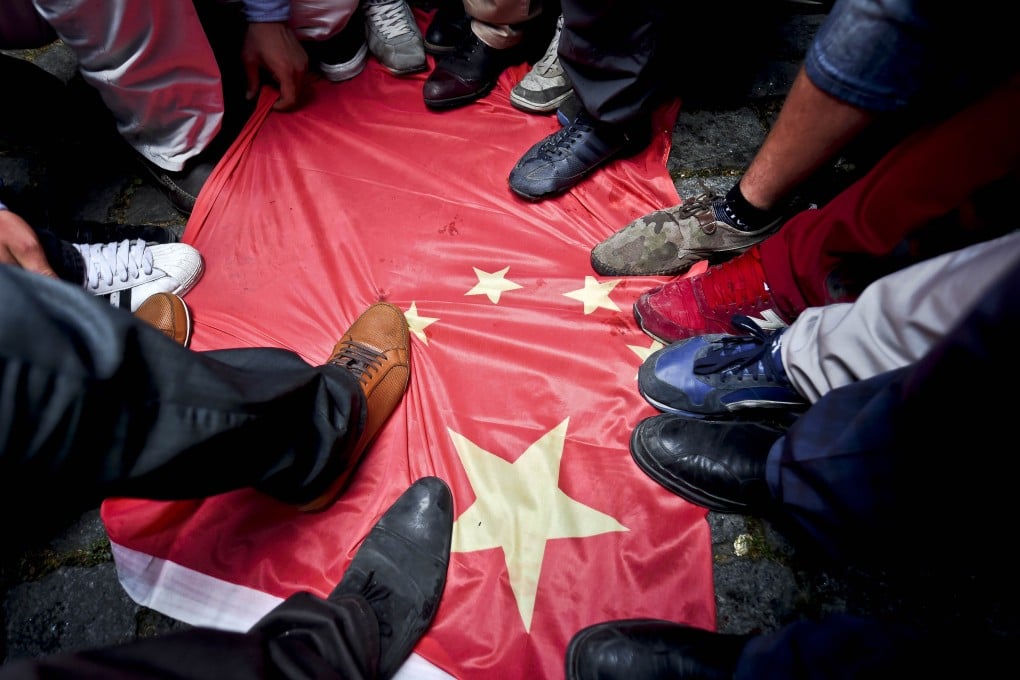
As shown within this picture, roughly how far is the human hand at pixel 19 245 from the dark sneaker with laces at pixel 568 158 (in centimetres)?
112

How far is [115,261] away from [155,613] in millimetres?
859

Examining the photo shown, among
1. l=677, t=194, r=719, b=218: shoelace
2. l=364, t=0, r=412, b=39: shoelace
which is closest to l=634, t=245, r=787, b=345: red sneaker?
l=677, t=194, r=719, b=218: shoelace

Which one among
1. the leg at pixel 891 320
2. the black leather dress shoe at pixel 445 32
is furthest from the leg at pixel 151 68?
the leg at pixel 891 320

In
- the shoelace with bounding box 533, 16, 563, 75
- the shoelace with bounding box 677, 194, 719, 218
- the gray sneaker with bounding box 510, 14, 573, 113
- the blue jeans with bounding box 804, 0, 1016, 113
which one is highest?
the blue jeans with bounding box 804, 0, 1016, 113

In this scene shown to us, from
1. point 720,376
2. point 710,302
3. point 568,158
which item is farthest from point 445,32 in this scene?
point 720,376

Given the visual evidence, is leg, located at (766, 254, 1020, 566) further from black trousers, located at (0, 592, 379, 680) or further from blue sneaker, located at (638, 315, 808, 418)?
black trousers, located at (0, 592, 379, 680)

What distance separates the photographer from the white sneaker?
1302 mm

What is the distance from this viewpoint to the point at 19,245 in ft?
3.66

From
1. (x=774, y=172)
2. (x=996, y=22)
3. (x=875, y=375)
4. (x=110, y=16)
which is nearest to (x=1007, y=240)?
(x=875, y=375)

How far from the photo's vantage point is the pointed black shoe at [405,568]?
0.94m

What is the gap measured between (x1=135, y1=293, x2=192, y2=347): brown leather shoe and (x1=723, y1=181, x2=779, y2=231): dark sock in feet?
4.34

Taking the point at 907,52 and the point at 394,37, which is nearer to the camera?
the point at 907,52

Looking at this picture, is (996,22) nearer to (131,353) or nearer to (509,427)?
(509,427)

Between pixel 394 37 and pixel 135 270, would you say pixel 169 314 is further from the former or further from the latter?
pixel 394 37
